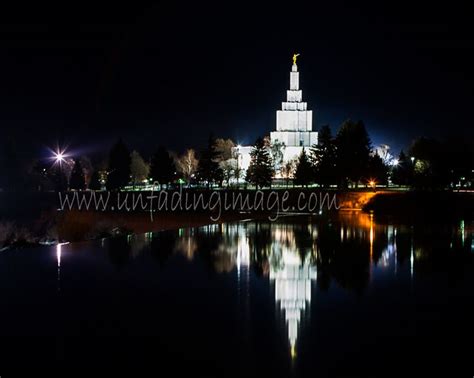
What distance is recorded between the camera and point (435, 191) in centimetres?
3988

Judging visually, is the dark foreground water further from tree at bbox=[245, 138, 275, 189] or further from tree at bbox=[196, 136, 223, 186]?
tree at bbox=[196, 136, 223, 186]

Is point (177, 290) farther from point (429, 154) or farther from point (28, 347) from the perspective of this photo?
point (429, 154)

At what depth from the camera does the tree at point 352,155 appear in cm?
5047

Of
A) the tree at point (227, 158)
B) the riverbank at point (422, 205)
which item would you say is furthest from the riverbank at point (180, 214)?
the tree at point (227, 158)

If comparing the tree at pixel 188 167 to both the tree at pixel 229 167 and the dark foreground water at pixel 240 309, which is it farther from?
the dark foreground water at pixel 240 309

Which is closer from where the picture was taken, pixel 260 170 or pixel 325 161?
pixel 325 161

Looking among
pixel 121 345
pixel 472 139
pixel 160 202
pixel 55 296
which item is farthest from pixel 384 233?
→ pixel 472 139

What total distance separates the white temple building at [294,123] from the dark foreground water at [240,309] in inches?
2790

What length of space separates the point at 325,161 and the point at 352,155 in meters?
2.48

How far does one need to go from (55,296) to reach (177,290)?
2.48 metres

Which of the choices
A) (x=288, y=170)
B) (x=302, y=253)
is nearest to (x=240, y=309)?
(x=302, y=253)

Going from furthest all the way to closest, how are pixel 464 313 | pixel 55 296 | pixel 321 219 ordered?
pixel 321 219, pixel 55 296, pixel 464 313

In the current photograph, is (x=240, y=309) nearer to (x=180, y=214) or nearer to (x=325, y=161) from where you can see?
(x=180, y=214)

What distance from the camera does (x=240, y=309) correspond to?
1098 centimetres
